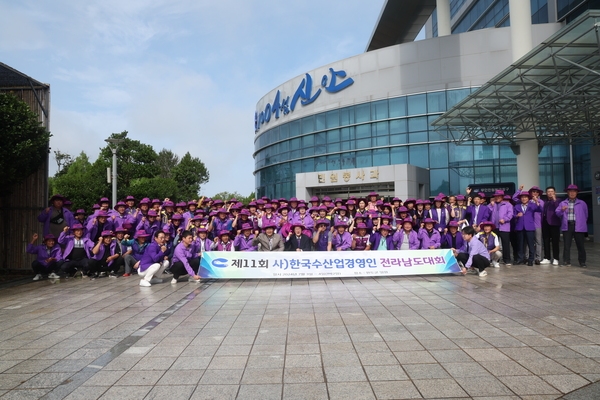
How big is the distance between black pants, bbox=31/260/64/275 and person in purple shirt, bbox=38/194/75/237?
139cm

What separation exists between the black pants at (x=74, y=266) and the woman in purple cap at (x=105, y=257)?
14cm

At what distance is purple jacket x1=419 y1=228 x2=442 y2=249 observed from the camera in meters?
10.7

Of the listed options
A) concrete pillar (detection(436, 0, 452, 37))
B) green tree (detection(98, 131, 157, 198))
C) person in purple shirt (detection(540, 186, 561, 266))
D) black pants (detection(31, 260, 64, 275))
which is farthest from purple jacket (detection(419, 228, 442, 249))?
green tree (detection(98, 131, 157, 198))

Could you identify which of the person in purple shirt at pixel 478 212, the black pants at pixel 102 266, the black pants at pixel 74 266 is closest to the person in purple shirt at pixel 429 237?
the person in purple shirt at pixel 478 212

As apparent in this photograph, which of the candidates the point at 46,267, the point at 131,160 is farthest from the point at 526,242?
the point at 131,160

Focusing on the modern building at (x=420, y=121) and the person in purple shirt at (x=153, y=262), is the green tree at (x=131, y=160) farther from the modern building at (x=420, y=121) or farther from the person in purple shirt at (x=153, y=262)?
the person in purple shirt at (x=153, y=262)

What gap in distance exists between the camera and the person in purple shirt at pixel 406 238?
10.7 m

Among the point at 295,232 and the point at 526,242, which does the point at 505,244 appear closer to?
the point at 526,242

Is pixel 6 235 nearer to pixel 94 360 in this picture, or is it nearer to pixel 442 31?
pixel 94 360

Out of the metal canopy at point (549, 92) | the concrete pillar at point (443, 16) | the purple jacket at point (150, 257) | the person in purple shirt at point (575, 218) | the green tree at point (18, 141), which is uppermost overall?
the concrete pillar at point (443, 16)

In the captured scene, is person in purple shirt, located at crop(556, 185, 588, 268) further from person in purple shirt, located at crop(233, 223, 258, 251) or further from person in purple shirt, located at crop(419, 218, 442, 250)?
person in purple shirt, located at crop(233, 223, 258, 251)

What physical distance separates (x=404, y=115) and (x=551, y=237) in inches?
568

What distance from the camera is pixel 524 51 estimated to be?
1884 centimetres

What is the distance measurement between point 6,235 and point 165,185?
27.0 metres
